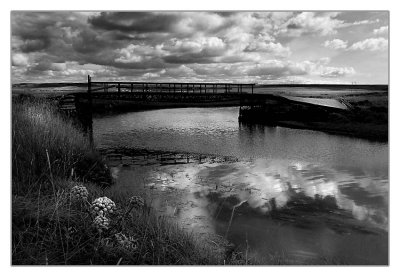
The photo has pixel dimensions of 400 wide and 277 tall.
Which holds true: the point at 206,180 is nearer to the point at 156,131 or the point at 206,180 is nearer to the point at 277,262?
the point at 156,131

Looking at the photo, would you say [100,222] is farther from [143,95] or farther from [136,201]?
[143,95]

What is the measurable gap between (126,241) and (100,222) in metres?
0.24

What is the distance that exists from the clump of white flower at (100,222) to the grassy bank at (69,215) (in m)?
0.05

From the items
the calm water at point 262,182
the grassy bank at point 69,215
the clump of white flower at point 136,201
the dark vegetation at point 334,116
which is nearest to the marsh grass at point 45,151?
the grassy bank at point 69,215

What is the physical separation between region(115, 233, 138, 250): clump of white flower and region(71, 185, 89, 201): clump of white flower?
1.24 ft

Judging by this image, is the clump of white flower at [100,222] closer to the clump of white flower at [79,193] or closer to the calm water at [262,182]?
the clump of white flower at [79,193]

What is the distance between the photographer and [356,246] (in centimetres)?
340

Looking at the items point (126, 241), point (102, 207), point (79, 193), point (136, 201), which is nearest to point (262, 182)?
point (136, 201)

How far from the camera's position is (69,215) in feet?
10.4

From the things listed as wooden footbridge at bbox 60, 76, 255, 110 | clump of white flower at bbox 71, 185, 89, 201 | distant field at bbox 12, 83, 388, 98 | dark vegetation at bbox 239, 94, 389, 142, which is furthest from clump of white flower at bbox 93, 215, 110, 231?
dark vegetation at bbox 239, 94, 389, 142

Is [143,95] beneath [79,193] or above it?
above

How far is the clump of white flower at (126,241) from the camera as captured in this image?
3.15m

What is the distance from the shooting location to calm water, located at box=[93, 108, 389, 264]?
3.44m

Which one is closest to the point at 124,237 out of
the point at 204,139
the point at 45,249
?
the point at 45,249
